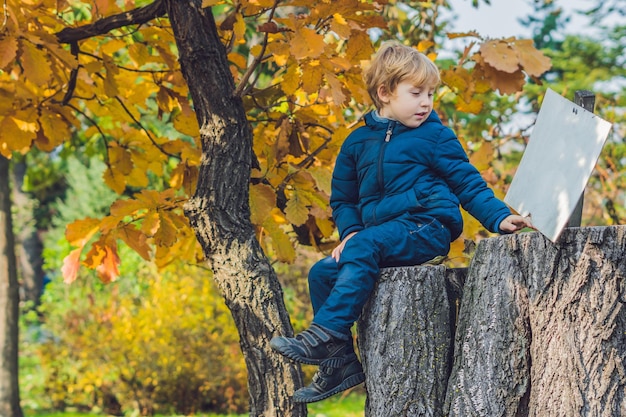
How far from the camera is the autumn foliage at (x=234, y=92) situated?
9.70 ft

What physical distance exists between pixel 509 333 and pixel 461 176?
583 millimetres

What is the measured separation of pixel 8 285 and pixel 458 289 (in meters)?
4.45

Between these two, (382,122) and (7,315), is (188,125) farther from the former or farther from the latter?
(7,315)

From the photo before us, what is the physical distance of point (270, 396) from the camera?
9.27 feet

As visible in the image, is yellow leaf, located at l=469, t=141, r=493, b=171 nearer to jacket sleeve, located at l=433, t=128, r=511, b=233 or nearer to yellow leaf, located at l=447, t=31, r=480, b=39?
yellow leaf, located at l=447, t=31, r=480, b=39

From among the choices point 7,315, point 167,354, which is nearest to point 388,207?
point 7,315

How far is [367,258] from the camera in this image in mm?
2354

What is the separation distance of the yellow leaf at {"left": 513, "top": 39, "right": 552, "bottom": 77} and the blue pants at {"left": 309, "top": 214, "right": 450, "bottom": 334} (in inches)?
37.1

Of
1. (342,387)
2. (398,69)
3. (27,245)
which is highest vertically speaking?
(27,245)

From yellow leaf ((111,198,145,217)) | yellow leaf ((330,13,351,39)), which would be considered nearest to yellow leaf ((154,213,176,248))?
yellow leaf ((111,198,145,217))

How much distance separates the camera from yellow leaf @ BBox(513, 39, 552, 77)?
9.95 feet

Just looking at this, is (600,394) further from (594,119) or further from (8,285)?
(8,285)

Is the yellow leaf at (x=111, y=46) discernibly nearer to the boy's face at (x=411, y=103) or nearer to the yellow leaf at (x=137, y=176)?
the yellow leaf at (x=137, y=176)

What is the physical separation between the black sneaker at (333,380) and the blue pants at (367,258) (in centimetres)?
13
